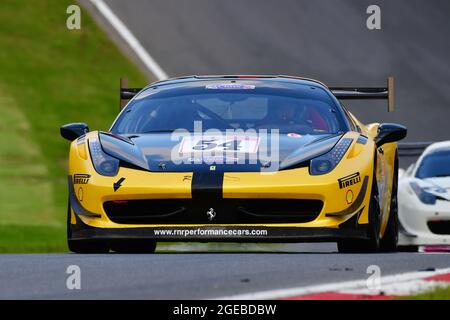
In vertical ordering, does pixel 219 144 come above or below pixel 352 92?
below

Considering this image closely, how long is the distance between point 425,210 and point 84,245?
441 centimetres

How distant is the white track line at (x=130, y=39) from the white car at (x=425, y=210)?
11221 mm

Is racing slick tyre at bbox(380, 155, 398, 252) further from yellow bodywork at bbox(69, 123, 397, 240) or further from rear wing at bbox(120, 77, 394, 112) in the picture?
rear wing at bbox(120, 77, 394, 112)

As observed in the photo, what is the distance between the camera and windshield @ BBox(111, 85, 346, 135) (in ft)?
31.8

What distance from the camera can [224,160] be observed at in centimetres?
875

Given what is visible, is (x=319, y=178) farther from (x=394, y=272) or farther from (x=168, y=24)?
(x=168, y=24)

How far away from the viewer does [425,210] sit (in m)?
12.8

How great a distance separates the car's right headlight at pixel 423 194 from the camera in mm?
12820

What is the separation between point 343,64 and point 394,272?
19403 mm

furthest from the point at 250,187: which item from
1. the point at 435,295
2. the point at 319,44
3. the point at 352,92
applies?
the point at 319,44

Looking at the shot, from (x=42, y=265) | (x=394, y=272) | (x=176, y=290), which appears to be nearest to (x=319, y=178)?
(x=394, y=272)

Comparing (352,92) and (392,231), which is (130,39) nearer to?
(352,92)

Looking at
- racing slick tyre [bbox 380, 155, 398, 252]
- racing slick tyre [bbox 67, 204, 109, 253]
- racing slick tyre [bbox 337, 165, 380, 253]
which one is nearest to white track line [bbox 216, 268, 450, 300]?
racing slick tyre [bbox 337, 165, 380, 253]

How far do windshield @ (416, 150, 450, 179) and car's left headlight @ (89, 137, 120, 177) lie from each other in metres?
5.18
